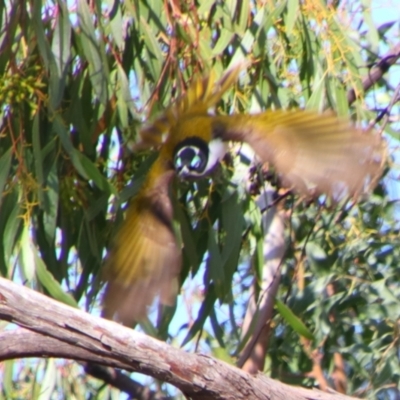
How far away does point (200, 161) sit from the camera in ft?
7.24

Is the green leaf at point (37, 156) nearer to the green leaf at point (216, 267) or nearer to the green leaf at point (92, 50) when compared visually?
the green leaf at point (92, 50)

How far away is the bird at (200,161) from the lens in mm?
2016

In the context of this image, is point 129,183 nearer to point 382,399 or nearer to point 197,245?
point 197,245

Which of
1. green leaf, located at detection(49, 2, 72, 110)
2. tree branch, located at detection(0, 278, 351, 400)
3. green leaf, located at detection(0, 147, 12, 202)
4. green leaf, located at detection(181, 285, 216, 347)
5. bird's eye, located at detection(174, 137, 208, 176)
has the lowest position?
tree branch, located at detection(0, 278, 351, 400)

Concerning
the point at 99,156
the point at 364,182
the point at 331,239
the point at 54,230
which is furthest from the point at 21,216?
the point at 331,239

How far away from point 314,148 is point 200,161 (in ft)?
0.85

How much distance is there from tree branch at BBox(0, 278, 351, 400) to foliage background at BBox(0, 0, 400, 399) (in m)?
0.42

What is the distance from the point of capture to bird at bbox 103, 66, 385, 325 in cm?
202

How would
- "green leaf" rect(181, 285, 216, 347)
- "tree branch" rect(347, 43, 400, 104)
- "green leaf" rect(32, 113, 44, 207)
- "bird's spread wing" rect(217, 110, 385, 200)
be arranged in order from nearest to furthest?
1. "bird's spread wing" rect(217, 110, 385, 200)
2. "green leaf" rect(32, 113, 44, 207)
3. "green leaf" rect(181, 285, 216, 347)
4. "tree branch" rect(347, 43, 400, 104)

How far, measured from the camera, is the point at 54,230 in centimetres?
227

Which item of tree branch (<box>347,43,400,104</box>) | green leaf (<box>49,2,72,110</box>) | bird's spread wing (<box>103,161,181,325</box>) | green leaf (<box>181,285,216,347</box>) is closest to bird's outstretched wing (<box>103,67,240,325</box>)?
bird's spread wing (<box>103,161,181,325</box>)

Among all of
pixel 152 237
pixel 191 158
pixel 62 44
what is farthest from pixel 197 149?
pixel 62 44

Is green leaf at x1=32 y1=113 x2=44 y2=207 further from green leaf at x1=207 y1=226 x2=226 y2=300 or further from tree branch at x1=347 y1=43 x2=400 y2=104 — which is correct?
tree branch at x1=347 y1=43 x2=400 y2=104

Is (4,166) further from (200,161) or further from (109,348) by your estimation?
(109,348)
